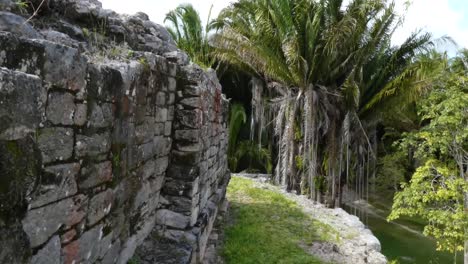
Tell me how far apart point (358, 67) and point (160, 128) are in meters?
8.70

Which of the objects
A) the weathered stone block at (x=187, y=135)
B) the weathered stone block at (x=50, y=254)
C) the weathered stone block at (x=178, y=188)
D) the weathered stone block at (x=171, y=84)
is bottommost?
the weathered stone block at (x=50, y=254)

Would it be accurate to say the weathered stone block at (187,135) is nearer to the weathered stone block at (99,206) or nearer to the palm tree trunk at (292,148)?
the weathered stone block at (99,206)

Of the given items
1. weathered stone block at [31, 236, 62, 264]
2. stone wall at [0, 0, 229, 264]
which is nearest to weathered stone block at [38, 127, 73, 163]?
stone wall at [0, 0, 229, 264]

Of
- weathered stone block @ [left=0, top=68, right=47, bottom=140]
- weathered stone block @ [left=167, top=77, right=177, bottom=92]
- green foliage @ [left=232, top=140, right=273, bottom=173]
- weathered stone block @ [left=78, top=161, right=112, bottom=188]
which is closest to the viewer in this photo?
weathered stone block @ [left=0, top=68, right=47, bottom=140]

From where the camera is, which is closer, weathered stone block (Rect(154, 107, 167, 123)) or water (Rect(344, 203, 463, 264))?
weathered stone block (Rect(154, 107, 167, 123))

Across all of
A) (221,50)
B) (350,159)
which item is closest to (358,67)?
(350,159)

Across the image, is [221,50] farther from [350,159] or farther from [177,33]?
[350,159]

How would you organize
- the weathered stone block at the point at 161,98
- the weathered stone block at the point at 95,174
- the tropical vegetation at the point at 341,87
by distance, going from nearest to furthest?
the weathered stone block at the point at 95,174
the weathered stone block at the point at 161,98
the tropical vegetation at the point at 341,87

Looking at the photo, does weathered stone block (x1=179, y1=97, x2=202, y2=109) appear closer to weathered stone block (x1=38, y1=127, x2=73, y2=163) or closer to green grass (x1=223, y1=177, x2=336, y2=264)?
weathered stone block (x1=38, y1=127, x2=73, y2=163)

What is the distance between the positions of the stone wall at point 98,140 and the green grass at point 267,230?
108cm

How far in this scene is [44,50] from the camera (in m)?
2.05

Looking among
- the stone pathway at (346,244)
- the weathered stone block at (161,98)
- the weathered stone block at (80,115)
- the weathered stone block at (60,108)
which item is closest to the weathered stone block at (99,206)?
the weathered stone block at (80,115)

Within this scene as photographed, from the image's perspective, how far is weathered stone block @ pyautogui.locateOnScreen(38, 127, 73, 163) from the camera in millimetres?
2092

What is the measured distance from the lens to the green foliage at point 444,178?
31.0ft
